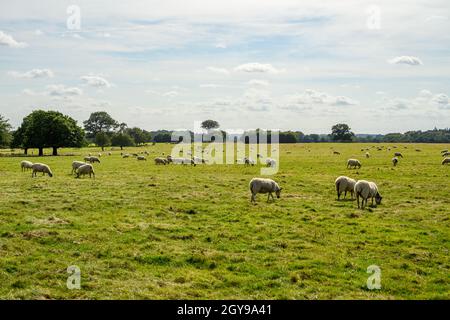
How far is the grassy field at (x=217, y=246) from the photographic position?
37.9 feet

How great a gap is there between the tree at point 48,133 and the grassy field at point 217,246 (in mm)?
63604

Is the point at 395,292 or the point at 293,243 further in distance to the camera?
the point at 293,243

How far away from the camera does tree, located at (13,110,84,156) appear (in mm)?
85969

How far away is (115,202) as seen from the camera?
79.4 feet

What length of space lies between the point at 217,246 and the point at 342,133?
172m

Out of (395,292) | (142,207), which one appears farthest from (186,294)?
(142,207)

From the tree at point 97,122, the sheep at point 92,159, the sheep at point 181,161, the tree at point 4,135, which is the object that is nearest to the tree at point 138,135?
the tree at point 97,122

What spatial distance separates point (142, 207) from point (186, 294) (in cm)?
1248

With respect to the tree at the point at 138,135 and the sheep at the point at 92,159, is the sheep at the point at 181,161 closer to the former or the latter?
the sheep at the point at 92,159

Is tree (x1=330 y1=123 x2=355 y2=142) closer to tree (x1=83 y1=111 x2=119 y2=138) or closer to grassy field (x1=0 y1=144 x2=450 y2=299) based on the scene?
tree (x1=83 y1=111 x2=119 y2=138)

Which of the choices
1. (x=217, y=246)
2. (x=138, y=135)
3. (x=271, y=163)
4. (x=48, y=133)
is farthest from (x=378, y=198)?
(x=138, y=135)

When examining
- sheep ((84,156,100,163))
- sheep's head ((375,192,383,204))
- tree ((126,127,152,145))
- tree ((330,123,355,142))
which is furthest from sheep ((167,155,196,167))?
tree ((330,123,355,142))

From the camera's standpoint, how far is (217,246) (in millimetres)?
15617
